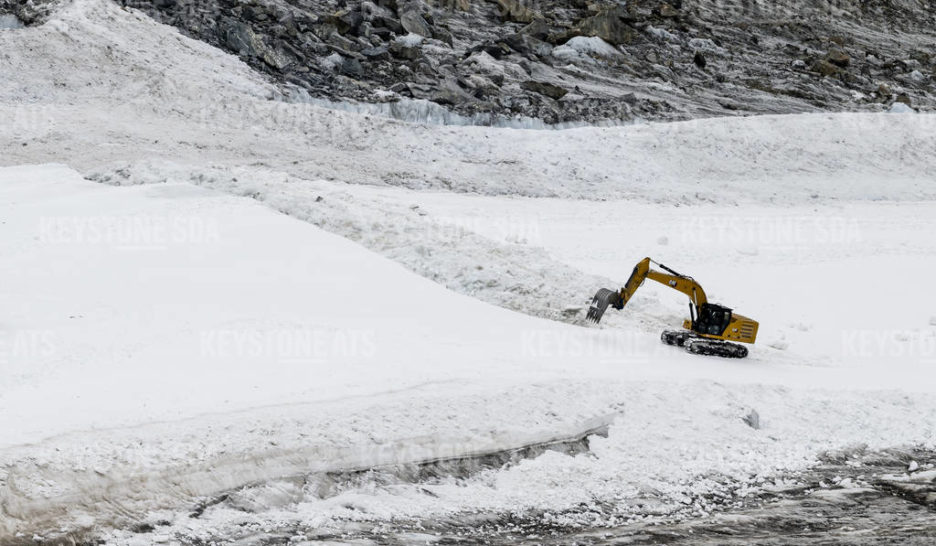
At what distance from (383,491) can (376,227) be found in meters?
10.3

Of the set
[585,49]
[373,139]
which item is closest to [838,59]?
[585,49]

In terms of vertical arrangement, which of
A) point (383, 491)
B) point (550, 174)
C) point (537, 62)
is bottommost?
point (383, 491)

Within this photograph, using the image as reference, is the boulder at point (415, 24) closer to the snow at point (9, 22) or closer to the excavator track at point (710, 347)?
the snow at point (9, 22)

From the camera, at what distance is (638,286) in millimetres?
16250

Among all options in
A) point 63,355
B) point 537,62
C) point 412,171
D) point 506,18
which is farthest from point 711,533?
point 506,18

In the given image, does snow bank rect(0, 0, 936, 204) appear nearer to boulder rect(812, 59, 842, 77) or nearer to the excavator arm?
boulder rect(812, 59, 842, 77)

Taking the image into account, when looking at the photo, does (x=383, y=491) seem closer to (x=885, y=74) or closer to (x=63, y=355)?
(x=63, y=355)

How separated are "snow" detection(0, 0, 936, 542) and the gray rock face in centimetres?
282

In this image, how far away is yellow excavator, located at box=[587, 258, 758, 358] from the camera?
15703 millimetres

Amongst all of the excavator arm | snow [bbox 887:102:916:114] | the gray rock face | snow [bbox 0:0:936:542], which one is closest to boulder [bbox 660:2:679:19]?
the gray rock face

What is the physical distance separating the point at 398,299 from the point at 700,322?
4.77 meters

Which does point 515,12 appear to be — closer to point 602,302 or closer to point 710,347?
point 602,302

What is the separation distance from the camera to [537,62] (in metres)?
39.5

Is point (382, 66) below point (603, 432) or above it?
above
